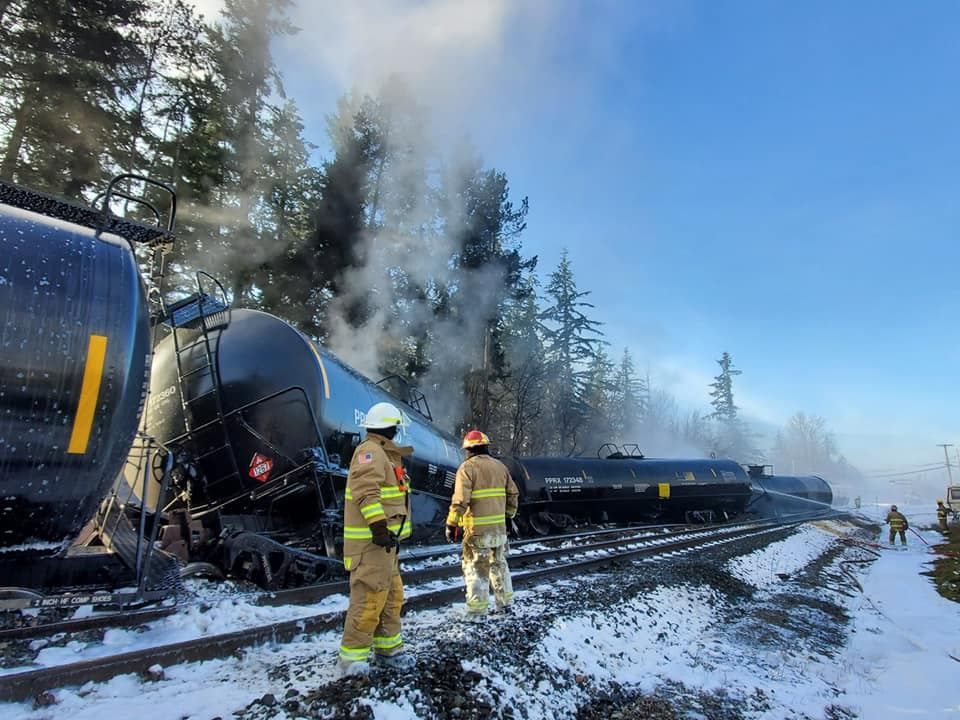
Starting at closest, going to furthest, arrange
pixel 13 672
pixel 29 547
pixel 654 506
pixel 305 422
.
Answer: pixel 13 672 → pixel 29 547 → pixel 305 422 → pixel 654 506

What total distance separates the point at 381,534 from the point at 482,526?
6.30 feet

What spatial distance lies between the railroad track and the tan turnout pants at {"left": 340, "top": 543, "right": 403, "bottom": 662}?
753 millimetres

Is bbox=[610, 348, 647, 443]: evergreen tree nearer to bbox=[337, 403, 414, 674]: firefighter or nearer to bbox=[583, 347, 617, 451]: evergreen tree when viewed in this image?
bbox=[583, 347, 617, 451]: evergreen tree

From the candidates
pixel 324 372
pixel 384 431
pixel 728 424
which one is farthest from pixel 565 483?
pixel 728 424

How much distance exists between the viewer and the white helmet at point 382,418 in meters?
3.96

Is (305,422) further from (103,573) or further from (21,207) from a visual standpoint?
(21,207)

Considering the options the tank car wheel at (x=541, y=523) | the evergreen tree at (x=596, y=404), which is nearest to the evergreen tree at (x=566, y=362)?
the evergreen tree at (x=596, y=404)

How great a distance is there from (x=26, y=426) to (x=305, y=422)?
9.77ft

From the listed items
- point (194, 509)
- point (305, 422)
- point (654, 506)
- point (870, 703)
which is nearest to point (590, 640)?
point (870, 703)

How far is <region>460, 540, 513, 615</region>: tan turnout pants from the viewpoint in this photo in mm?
5078

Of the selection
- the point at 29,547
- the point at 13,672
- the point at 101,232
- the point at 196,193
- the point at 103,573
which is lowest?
the point at 13,672

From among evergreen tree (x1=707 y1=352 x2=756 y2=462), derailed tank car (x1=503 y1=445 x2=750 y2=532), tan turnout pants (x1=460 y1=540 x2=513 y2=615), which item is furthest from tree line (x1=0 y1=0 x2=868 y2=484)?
evergreen tree (x1=707 y1=352 x2=756 y2=462)

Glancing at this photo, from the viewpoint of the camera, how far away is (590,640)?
4664 millimetres

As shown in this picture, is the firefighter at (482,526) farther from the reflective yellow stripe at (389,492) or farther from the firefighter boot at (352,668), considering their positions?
the firefighter boot at (352,668)
